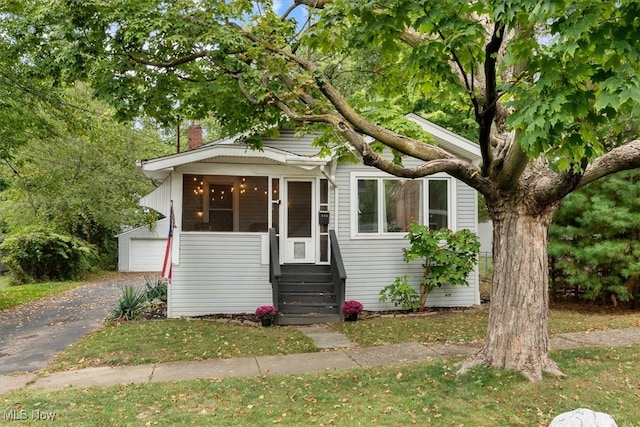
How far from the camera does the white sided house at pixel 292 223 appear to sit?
31.9 ft

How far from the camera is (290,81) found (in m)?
6.20

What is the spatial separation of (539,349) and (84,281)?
18116 millimetres

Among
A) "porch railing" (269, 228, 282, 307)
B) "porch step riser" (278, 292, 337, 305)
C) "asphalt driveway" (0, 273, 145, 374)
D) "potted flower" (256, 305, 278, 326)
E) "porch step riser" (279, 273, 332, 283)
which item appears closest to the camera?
"asphalt driveway" (0, 273, 145, 374)

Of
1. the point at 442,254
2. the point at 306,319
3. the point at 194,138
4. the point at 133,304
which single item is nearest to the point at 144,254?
the point at 194,138

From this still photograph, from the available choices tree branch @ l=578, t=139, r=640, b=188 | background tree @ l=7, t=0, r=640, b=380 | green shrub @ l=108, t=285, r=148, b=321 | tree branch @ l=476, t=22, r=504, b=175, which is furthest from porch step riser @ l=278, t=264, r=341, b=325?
tree branch @ l=578, t=139, r=640, b=188

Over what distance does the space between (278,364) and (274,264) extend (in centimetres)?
326

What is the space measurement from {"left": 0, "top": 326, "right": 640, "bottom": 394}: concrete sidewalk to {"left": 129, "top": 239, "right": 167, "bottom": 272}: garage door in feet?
55.5

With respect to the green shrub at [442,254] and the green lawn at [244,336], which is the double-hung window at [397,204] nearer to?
the green shrub at [442,254]

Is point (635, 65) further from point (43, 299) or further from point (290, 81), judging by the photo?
point (43, 299)

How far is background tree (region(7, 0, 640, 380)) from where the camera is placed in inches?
132

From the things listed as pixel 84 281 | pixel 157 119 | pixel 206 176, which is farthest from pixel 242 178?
pixel 84 281

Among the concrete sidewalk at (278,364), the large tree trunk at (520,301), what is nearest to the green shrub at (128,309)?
the concrete sidewalk at (278,364)

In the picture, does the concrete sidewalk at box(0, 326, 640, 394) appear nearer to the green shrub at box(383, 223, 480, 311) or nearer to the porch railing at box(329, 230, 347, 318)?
the porch railing at box(329, 230, 347, 318)

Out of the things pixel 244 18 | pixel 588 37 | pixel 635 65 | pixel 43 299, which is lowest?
pixel 43 299
